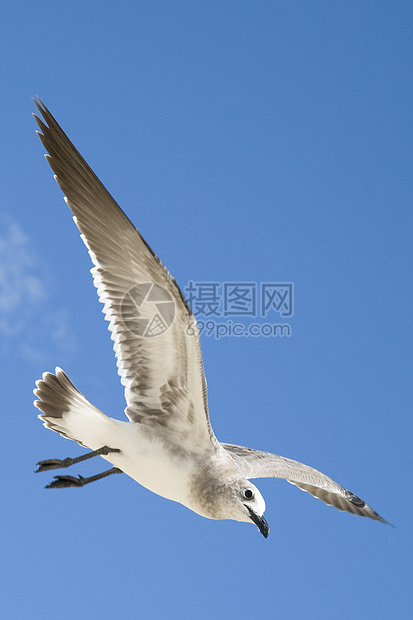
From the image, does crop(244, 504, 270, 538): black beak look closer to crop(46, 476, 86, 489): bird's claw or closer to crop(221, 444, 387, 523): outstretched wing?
crop(221, 444, 387, 523): outstretched wing

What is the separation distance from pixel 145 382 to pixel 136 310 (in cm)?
71

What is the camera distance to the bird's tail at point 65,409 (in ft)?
23.6

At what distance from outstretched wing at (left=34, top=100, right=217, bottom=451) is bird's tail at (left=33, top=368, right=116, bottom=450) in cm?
51

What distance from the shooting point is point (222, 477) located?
22.3 ft

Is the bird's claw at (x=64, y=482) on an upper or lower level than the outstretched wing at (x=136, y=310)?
lower

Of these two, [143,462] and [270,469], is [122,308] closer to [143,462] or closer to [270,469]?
[143,462]

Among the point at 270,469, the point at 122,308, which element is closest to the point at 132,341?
the point at 122,308
